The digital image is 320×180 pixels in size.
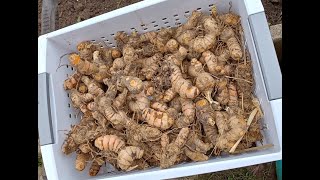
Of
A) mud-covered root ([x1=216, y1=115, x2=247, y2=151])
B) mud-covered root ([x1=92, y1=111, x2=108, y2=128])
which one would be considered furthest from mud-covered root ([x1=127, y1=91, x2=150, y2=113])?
mud-covered root ([x1=216, y1=115, x2=247, y2=151])

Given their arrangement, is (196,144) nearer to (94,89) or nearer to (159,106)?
(159,106)

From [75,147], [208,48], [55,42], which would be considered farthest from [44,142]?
[208,48]

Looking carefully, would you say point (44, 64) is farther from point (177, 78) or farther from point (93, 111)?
point (177, 78)

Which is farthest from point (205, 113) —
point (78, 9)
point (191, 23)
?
point (78, 9)

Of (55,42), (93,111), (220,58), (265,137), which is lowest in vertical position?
(265,137)

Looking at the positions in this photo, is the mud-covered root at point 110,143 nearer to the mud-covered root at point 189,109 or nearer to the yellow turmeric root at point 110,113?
the yellow turmeric root at point 110,113

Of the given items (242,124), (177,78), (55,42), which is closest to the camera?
(242,124)

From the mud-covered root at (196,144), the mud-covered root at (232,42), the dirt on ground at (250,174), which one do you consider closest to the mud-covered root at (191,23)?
the mud-covered root at (232,42)
